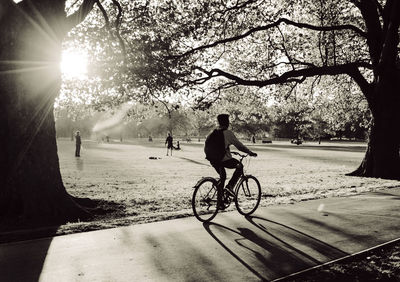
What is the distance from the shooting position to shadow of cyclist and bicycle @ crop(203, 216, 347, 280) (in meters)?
4.16

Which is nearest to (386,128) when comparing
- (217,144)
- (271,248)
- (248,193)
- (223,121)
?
(248,193)

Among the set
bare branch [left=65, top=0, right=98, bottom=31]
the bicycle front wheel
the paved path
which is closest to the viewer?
the paved path

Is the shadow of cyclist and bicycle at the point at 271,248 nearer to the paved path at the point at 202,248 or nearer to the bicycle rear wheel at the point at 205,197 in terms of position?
the paved path at the point at 202,248

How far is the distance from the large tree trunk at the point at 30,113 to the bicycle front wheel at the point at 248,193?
123 inches

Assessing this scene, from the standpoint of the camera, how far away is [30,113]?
6668mm

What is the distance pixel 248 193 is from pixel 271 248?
98.5 inches

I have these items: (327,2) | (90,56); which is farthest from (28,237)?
(327,2)

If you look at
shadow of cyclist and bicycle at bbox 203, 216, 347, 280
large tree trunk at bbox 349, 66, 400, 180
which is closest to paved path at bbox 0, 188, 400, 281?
shadow of cyclist and bicycle at bbox 203, 216, 347, 280

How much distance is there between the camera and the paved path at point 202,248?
154 inches

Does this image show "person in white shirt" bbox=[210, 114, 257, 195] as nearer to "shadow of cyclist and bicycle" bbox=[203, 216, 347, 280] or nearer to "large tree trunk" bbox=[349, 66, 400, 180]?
"shadow of cyclist and bicycle" bbox=[203, 216, 347, 280]

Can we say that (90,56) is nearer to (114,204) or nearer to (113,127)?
(114,204)

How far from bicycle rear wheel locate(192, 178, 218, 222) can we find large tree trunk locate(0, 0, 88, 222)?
2.36 m

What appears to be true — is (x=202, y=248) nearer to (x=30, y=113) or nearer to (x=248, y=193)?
(x=248, y=193)

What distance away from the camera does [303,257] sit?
4484mm
